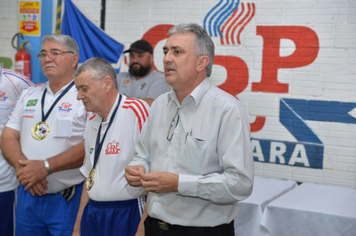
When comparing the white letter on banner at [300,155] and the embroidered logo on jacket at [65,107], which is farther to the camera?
the white letter on banner at [300,155]

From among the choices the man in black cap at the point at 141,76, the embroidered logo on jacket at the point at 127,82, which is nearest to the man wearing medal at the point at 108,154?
the man in black cap at the point at 141,76

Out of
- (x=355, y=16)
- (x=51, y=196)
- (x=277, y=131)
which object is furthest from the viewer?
(x=277, y=131)

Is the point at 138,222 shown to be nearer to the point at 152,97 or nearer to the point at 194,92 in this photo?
the point at 194,92

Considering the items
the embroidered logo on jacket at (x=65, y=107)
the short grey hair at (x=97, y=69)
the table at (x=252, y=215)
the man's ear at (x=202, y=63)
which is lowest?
the table at (x=252, y=215)

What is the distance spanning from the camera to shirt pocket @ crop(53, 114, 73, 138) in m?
2.63

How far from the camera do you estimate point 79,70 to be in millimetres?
2312

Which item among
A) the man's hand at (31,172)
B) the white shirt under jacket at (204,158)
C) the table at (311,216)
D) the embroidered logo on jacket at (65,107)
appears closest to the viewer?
the white shirt under jacket at (204,158)

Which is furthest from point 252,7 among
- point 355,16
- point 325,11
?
point 355,16

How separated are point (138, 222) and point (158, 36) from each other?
2319mm

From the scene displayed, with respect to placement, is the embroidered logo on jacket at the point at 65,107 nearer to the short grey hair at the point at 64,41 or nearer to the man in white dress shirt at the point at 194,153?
the short grey hair at the point at 64,41

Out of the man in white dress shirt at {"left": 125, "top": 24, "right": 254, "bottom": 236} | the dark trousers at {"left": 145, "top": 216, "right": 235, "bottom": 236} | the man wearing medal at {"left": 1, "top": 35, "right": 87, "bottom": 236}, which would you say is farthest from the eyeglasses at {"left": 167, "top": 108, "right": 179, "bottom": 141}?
the man wearing medal at {"left": 1, "top": 35, "right": 87, "bottom": 236}

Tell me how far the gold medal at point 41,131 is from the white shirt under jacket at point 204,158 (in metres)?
0.99

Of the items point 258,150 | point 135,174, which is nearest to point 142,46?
point 258,150

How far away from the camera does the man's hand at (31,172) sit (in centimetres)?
257
